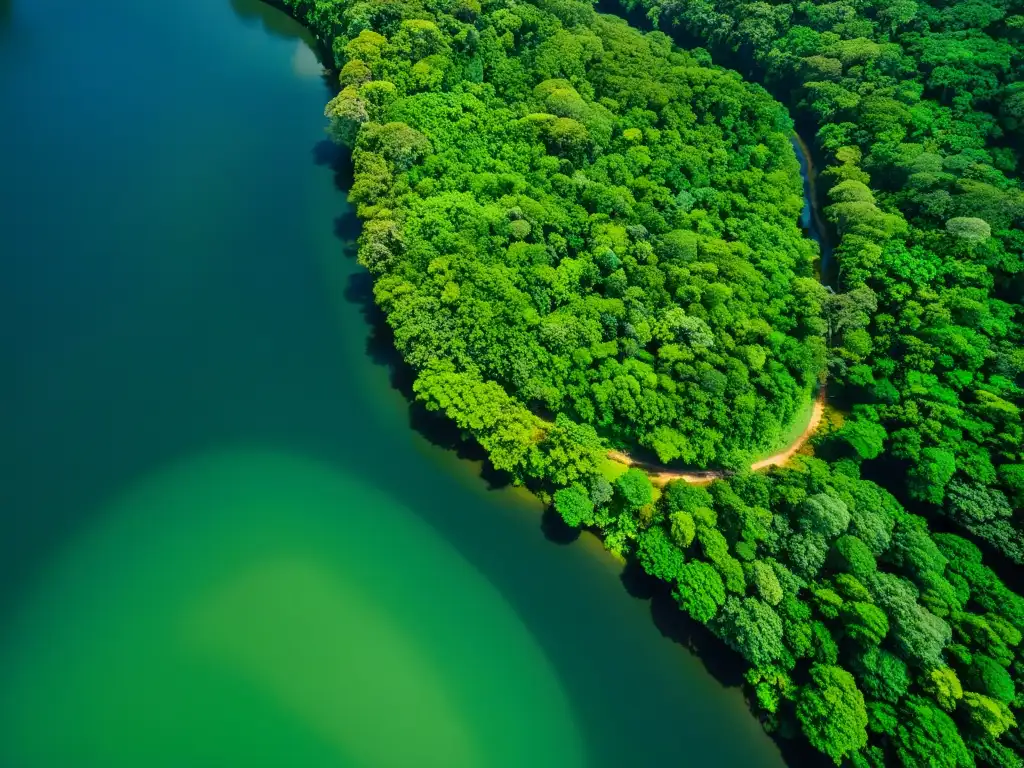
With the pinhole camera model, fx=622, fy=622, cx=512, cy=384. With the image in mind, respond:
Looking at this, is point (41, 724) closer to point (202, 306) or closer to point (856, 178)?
point (202, 306)

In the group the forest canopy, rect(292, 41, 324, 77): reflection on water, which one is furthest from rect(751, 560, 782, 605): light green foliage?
rect(292, 41, 324, 77): reflection on water

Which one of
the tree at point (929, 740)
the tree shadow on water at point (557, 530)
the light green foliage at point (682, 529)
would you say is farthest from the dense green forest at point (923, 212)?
the tree shadow on water at point (557, 530)

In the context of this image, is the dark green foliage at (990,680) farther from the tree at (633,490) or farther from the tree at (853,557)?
the tree at (633,490)

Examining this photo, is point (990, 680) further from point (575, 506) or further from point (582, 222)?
point (582, 222)

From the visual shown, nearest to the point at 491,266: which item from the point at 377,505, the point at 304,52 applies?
the point at 377,505

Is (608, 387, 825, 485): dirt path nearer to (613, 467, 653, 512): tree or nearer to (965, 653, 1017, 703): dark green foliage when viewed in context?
(613, 467, 653, 512): tree
